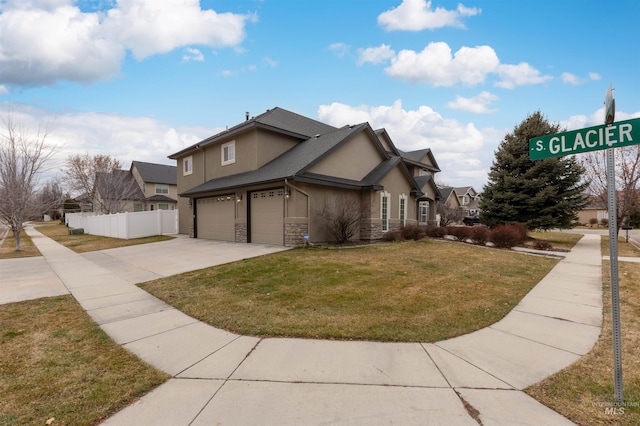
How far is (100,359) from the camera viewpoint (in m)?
3.53

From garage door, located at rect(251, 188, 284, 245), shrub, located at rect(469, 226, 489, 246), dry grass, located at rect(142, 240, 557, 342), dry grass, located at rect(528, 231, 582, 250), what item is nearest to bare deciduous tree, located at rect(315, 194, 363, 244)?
garage door, located at rect(251, 188, 284, 245)

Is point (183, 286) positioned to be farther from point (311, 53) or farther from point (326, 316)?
point (311, 53)

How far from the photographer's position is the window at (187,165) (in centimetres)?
2137

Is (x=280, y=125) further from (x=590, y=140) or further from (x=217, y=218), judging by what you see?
(x=590, y=140)

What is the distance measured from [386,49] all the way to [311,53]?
410cm

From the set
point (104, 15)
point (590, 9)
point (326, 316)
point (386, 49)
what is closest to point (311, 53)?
point (386, 49)

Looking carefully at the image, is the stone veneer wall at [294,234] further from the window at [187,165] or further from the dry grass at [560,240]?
the dry grass at [560,240]

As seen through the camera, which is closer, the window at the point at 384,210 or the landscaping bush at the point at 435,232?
the window at the point at 384,210

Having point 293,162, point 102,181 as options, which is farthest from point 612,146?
point 102,181

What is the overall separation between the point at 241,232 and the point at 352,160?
23.1 feet

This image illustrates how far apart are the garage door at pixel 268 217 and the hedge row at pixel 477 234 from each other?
228 inches

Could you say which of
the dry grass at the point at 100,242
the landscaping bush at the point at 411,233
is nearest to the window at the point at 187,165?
the dry grass at the point at 100,242

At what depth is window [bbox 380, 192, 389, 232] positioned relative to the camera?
622 inches

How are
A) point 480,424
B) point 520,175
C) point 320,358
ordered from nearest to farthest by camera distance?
point 480,424, point 320,358, point 520,175
